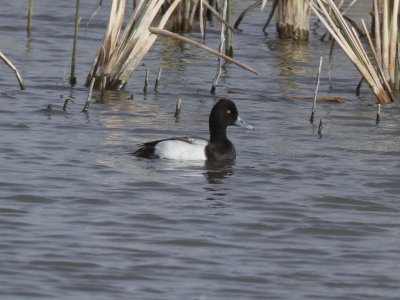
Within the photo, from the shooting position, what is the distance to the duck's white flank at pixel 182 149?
38.5 ft

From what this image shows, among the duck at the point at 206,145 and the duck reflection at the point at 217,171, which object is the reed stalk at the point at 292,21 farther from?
the duck reflection at the point at 217,171

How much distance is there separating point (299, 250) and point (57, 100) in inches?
258

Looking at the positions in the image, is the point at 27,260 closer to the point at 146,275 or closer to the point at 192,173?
the point at 146,275

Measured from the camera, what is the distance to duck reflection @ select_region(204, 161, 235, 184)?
1136 cm

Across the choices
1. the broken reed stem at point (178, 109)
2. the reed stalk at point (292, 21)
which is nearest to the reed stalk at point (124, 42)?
the broken reed stem at point (178, 109)

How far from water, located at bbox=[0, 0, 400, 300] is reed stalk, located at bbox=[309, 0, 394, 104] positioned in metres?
0.37

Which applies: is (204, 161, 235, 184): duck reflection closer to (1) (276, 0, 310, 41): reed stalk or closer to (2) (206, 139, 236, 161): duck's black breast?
(2) (206, 139, 236, 161): duck's black breast

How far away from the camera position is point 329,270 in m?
8.24

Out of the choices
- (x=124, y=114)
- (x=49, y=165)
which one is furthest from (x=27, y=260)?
(x=124, y=114)

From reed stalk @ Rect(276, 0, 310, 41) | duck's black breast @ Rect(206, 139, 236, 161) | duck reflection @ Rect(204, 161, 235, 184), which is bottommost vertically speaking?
duck reflection @ Rect(204, 161, 235, 184)

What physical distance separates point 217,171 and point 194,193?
3.95 ft

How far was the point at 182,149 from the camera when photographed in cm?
1180

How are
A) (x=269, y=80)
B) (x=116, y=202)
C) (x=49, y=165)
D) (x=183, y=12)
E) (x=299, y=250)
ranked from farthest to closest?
(x=183, y=12), (x=269, y=80), (x=49, y=165), (x=116, y=202), (x=299, y=250)

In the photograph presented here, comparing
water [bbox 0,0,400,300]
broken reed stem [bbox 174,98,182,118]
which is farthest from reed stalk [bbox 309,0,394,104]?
broken reed stem [bbox 174,98,182,118]
